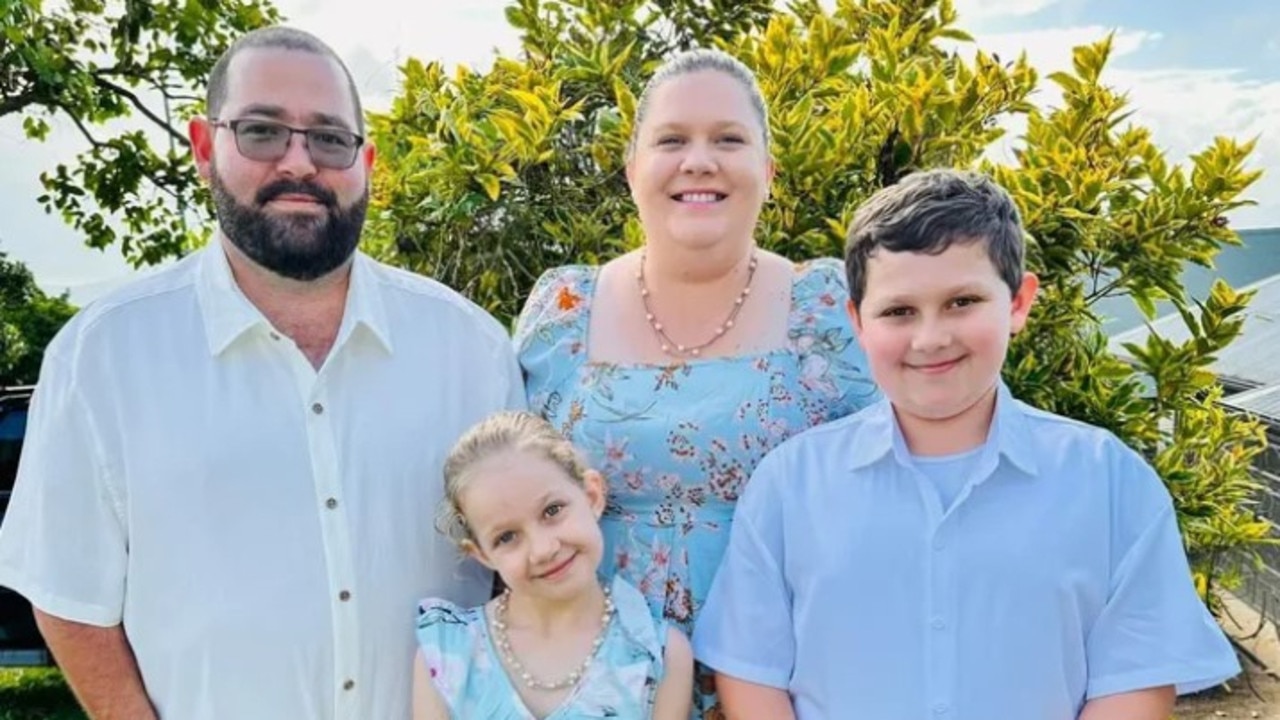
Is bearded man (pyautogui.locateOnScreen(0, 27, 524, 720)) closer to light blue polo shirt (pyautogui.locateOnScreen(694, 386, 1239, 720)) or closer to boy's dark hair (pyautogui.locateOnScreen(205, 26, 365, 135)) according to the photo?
boy's dark hair (pyautogui.locateOnScreen(205, 26, 365, 135))

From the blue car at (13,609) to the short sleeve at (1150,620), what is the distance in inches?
240

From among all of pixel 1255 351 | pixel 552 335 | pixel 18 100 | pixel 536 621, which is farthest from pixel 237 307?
pixel 1255 351

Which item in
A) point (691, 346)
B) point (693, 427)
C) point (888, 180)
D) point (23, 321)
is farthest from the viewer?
point (23, 321)

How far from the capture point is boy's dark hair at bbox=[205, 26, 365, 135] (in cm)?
225

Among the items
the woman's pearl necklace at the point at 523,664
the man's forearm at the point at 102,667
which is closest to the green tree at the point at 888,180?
the woman's pearl necklace at the point at 523,664

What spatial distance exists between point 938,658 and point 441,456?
3.32ft

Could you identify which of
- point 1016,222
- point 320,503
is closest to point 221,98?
point 320,503

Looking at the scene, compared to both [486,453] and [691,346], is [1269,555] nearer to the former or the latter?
[691,346]

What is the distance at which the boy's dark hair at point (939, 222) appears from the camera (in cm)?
193

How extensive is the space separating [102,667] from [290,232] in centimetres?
89

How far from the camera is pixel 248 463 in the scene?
2.15 m

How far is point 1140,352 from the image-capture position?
10.5 feet

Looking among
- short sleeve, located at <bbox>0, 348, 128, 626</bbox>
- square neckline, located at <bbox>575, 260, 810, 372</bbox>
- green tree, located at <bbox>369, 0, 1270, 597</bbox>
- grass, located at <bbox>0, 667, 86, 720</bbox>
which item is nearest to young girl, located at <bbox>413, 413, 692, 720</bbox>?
square neckline, located at <bbox>575, 260, 810, 372</bbox>

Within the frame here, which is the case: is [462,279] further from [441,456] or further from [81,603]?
[81,603]
